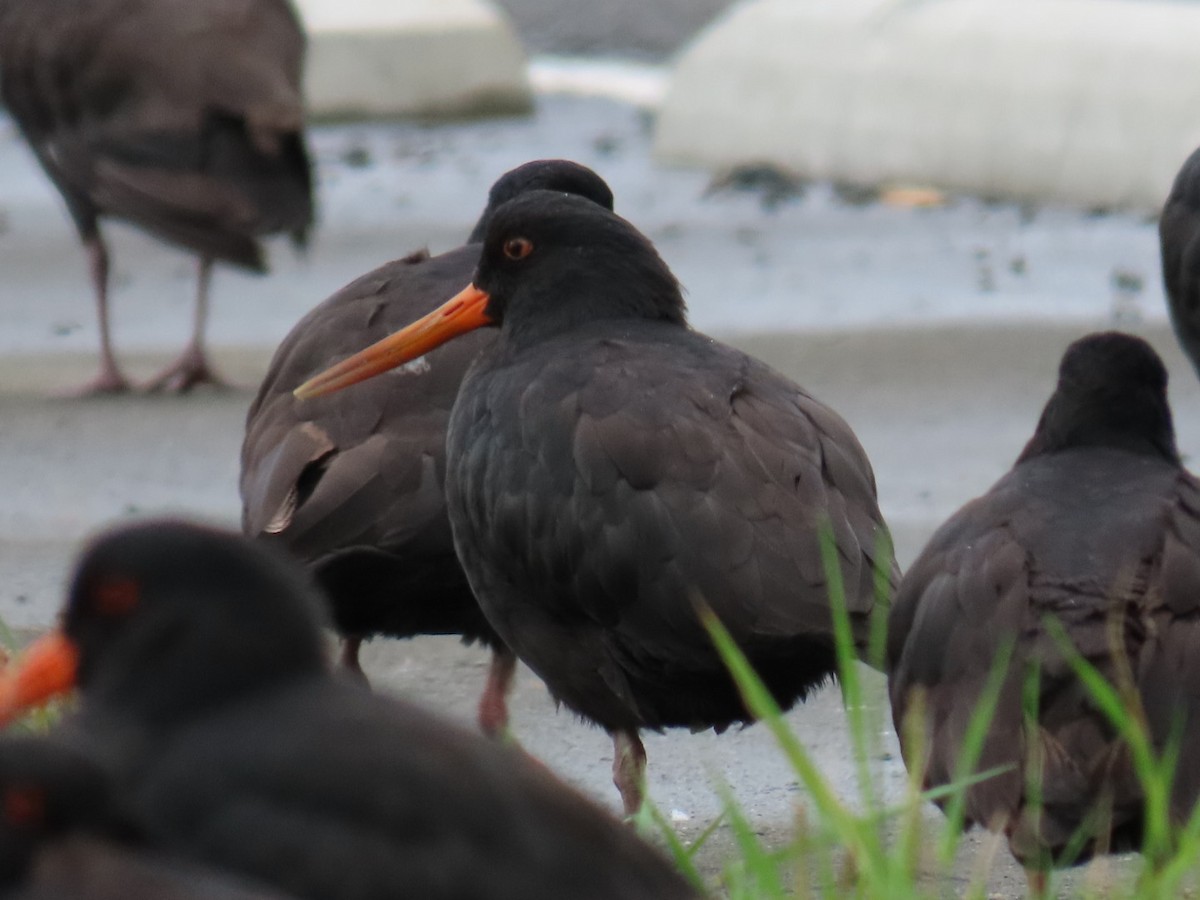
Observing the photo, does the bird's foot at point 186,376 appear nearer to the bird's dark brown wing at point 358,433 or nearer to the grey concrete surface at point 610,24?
the bird's dark brown wing at point 358,433

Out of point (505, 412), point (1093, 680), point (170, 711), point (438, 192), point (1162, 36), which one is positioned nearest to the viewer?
point (170, 711)

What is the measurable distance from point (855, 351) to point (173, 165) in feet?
8.73

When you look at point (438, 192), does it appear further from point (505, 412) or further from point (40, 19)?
point (505, 412)

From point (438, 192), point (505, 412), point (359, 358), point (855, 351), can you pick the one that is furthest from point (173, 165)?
point (438, 192)

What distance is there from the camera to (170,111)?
7.79 metres

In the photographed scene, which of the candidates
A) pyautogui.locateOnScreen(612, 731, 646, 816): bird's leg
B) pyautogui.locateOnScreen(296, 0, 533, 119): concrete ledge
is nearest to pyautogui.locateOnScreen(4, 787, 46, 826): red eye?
pyautogui.locateOnScreen(612, 731, 646, 816): bird's leg

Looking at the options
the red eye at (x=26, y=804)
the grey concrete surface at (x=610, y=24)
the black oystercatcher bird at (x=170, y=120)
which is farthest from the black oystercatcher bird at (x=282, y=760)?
the grey concrete surface at (x=610, y=24)

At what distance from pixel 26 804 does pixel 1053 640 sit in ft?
6.21

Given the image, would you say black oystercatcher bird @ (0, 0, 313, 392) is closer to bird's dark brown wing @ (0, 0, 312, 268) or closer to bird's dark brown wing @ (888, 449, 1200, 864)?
bird's dark brown wing @ (0, 0, 312, 268)

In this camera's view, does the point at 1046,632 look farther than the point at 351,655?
No

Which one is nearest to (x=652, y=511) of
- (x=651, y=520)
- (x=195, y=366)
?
(x=651, y=520)

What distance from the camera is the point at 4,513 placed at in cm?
671

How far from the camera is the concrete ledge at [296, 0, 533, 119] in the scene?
49.5 feet

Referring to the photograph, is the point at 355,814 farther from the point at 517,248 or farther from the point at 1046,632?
the point at 517,248
